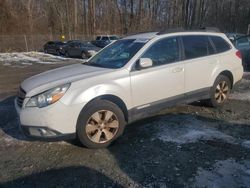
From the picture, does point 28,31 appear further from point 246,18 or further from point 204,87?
point 246,18

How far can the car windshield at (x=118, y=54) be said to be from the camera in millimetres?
4809

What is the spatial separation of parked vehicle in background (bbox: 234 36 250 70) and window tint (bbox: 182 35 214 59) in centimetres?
707

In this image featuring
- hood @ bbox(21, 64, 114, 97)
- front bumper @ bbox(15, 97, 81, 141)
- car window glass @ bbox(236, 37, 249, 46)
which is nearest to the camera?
front bumper @ bbox(15, 97, 81, 141)

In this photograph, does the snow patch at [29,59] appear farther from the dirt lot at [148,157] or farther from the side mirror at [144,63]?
the side mirror at [144,63]

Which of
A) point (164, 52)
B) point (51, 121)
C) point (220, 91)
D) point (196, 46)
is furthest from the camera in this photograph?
point (220, 91)

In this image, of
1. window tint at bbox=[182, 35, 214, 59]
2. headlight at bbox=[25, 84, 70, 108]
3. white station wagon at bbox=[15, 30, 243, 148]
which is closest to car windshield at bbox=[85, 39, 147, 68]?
white station wagon at bbox=[15, 30, 243, 148]

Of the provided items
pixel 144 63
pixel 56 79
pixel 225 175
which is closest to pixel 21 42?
pixel 56 79

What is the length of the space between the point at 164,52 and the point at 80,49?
18374 mm

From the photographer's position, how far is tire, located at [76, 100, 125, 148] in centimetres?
413

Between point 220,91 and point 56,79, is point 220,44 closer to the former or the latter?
point 220,91

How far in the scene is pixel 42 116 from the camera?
3914mm

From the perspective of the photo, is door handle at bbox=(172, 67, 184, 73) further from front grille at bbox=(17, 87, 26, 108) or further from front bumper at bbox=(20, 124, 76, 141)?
front grille at bbox=(17, 87, 26, 108)

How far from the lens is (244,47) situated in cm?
1278

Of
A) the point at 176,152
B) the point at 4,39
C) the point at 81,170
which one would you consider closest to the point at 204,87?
the point at 176,152
